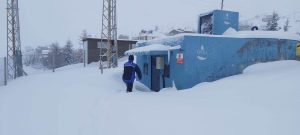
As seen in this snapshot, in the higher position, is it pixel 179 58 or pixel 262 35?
pixel 262 35

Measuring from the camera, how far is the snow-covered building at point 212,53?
10.7 metres

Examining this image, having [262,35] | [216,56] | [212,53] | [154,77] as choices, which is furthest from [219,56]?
[154,77]

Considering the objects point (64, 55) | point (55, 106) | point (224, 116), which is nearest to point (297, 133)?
point (224, 116)

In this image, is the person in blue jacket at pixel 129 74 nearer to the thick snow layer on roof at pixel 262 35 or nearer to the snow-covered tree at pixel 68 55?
the thick snow layer on roof at pixel 262 35

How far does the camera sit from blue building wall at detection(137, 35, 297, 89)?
10.7 metres

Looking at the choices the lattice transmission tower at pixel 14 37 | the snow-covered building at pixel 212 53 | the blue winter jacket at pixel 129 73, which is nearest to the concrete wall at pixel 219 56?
the snow-covered building at pixel 212 53

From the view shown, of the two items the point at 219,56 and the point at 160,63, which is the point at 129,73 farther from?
the point at 219,56

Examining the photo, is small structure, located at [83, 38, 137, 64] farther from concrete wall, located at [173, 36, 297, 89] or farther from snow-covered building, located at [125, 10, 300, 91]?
concrete wall, located at [173, 36, 297, 89]

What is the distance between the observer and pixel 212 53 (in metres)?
11.1

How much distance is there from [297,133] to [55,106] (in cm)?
661

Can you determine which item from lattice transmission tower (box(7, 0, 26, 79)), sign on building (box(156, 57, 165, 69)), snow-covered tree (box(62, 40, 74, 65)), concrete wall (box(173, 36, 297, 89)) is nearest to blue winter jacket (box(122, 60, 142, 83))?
concrete wall (box(173, 36, 297, 89))

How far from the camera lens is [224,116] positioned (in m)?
5.56

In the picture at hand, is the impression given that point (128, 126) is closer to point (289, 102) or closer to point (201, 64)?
point (289, 102)

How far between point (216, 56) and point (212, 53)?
24 centimetres
